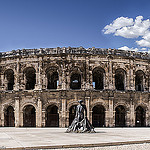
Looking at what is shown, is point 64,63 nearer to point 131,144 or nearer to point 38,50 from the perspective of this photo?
point 38,50

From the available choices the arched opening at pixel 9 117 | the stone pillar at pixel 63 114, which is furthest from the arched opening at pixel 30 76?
the stone pillar at pixel 63 114

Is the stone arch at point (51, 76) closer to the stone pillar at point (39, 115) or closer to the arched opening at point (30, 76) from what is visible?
the arched opening at point (30, 76)

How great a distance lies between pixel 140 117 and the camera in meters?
30.5

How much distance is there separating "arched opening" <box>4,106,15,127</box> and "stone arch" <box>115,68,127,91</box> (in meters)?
13.2

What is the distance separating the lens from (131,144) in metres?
10.9

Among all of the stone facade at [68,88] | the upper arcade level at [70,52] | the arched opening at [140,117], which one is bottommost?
the arched opening at [140,117]

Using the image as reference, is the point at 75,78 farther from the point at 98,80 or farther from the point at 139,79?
the point at 139,79

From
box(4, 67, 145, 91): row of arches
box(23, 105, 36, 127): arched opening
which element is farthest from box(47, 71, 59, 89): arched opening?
box(23, 105, 36, 127): arched opening

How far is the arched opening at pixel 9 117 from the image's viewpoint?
94.9 ft

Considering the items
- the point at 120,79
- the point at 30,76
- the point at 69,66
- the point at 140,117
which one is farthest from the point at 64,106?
the point at 140,117

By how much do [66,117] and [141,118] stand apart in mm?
9684

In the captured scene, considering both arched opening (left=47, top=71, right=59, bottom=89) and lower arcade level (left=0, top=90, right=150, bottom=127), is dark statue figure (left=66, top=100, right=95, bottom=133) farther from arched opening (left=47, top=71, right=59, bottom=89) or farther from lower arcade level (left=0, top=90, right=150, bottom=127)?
arched opening (left=47, top=71, right=59, bottom=89)

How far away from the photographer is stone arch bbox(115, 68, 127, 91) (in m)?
28.8

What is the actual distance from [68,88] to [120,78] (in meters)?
8.47
